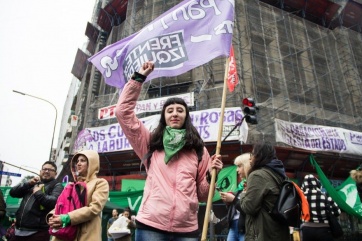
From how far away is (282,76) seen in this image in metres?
15.2

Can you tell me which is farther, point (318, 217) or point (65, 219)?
point (318, 217)

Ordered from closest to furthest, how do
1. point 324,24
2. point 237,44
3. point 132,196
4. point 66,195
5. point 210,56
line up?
point 66,195 → point 210,56 → point 132,196 → point 237,44 → point 324,24

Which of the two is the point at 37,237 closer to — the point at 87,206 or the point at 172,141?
the point at 87,206

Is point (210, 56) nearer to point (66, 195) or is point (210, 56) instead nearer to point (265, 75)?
point (66, 195)

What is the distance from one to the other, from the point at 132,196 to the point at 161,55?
8061mm

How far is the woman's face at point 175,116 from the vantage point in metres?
2.28

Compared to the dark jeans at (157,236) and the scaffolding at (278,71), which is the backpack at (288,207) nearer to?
the dark jeans at (157,236)

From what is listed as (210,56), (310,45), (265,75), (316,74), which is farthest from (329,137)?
(210,56)

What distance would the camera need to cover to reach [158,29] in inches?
166

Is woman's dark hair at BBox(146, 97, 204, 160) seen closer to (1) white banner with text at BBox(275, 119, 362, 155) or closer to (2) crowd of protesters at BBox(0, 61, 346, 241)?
(2) crowd of protesters at BBox(0, 61, 346, 241)

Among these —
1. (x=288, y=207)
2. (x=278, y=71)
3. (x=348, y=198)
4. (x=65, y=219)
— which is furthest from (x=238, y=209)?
(x=278, y=71)

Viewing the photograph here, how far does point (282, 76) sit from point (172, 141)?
1437 centimetres

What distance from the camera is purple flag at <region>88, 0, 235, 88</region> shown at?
395 centimetres

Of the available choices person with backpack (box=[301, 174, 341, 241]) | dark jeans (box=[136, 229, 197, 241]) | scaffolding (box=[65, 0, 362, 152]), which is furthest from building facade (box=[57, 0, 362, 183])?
dark jeans (box=[136, 229, 197, 241])
